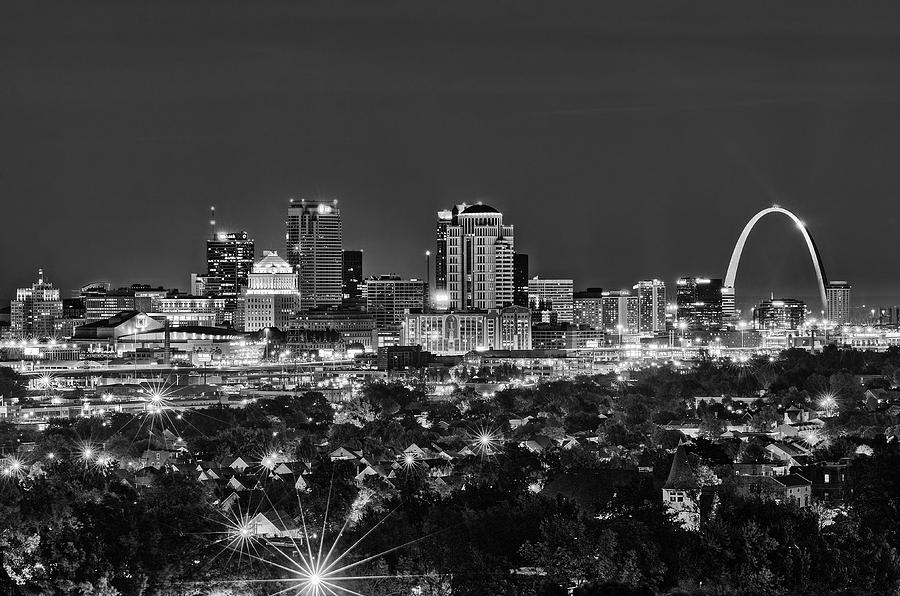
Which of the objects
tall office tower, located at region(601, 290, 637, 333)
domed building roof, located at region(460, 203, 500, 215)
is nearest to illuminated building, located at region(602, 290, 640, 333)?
tall office tower, located at region(601, 290, 637, 333)

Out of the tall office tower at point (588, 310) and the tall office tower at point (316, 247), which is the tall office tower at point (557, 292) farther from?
the tall office tower at point (316, 247)

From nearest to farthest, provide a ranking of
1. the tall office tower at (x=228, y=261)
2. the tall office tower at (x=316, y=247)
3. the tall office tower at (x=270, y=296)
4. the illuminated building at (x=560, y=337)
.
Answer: the illuminated building at (x=560, y=337) → the tall office tower at (x=270, y=296) → the tall office tower at (x=316, y=247) → the tall office tower at (x=228, y=261)

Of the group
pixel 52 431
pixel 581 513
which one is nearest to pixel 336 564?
pixel 581 513

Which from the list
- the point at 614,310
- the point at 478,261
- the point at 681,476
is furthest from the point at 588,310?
the point at 681,476

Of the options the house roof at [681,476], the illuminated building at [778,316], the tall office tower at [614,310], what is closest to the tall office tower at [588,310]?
the tall office tower at [614,310]

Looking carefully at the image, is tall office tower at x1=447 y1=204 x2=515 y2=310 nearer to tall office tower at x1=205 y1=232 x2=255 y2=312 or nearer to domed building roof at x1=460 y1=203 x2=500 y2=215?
domed building roof at x1=460 y1=203 x2=500 y2=215
